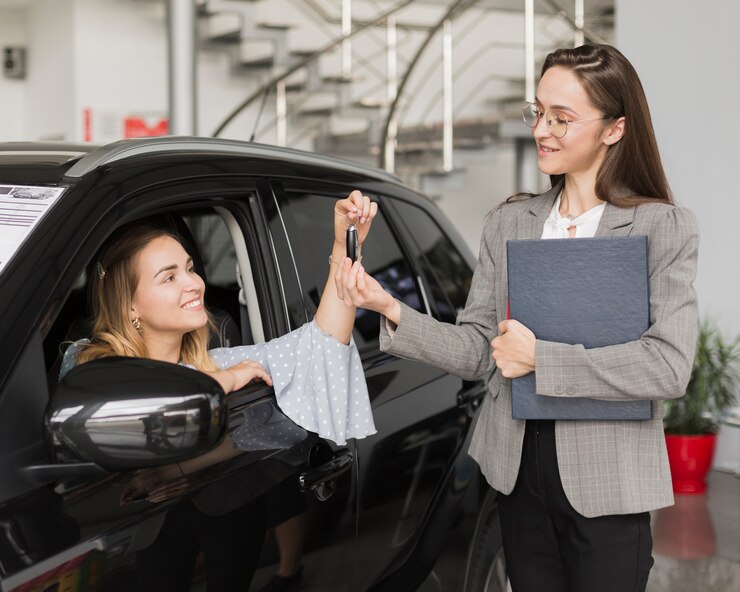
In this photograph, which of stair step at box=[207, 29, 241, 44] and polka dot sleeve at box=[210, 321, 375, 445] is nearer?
polka dot sleeve at box=[210, 321, 375, 445]

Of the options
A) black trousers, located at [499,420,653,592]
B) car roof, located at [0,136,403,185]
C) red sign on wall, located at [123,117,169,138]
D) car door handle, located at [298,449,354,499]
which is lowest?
black trousers, located at [499,420,653,592]

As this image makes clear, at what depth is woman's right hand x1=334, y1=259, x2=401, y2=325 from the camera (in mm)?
1714

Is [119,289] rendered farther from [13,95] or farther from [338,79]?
[13,95]

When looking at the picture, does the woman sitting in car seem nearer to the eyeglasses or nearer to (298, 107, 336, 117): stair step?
the eyeglasses

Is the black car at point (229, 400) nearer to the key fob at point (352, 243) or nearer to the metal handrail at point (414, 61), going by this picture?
the key fob at point (352, 243)

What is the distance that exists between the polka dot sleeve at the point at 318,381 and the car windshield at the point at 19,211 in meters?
0.52

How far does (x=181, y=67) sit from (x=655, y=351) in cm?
509

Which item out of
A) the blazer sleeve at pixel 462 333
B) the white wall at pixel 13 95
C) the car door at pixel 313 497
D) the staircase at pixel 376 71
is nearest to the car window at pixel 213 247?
the car door at pixel 313 497

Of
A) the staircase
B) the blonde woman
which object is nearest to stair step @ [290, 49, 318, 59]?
the staircase

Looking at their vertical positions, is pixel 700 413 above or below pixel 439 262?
below

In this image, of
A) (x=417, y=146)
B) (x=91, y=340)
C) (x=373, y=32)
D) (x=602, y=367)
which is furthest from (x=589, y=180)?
Answer: (x=373, y=32)

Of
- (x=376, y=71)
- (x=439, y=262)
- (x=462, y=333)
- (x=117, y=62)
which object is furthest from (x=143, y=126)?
(x=462, y=333)

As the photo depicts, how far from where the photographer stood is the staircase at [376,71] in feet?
27.7

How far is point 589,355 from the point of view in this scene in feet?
5.37
